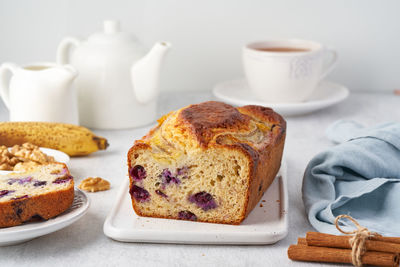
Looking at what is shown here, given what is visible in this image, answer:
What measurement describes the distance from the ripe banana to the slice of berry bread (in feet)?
1.48

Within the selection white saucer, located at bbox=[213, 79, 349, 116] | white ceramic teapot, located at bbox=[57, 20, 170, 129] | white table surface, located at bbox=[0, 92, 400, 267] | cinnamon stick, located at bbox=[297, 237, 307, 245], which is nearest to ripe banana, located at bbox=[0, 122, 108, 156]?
white table surface, located at bbox=[0, 92, 400, 267]

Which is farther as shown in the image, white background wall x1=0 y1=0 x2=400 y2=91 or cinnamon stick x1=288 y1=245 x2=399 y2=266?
white background wall x1=0 y1=0 x2=400 y2=91

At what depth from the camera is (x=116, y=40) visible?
85.9 inches

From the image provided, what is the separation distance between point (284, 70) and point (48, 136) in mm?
987

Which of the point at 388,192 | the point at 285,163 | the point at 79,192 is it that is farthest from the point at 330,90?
the point at 79,192

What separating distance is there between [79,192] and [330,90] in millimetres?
1501

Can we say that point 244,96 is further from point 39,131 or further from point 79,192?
point 79,192

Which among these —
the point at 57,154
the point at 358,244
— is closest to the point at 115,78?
the point at 57,154

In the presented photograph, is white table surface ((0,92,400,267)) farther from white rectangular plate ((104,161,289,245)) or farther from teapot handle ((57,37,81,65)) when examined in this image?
teapot handle ((57,37,81,65))

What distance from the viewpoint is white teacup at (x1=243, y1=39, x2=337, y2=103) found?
90.4 inches

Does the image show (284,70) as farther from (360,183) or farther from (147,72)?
(360,183)

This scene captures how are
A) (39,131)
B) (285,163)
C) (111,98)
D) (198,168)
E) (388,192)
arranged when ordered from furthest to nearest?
(111,98)
(39,131)
(285,163)
(388,192)
(198,168)

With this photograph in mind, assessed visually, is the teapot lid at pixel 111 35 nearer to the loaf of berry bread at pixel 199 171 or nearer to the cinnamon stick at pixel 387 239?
the loaf of berry bread at pixel 199 171

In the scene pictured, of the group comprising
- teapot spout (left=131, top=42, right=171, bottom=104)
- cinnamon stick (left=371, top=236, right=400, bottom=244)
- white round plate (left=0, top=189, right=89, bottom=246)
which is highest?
teapot spout (left=131, top=42, right=171, bottom=104)
